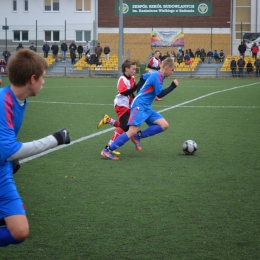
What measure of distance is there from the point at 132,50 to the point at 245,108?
35.6 meters

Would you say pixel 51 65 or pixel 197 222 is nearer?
pixel 197 222

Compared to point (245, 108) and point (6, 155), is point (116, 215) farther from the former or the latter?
point (245, 108)

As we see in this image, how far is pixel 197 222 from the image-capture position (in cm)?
592

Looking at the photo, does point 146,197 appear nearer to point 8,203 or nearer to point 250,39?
point 8,203

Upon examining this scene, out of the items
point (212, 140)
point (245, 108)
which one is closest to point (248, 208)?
point (212, 140)

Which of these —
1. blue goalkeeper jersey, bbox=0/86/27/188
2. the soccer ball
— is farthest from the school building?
blue goalkeeper jersey, bbox=0/86/27/188

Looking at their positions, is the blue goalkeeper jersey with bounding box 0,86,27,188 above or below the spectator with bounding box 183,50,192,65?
below

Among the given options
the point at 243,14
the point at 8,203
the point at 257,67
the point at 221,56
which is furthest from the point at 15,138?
the point at 243,14

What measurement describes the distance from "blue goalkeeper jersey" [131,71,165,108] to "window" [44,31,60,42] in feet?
150

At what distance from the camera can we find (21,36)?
54.5 metres

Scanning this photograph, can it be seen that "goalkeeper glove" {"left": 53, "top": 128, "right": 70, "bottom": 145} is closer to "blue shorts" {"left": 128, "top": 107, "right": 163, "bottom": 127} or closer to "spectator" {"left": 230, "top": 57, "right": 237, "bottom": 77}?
"blue shorts" {"left": 128, "top": 107, "right": 163, "bottom": 127}

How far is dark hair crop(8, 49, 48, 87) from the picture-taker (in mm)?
4090

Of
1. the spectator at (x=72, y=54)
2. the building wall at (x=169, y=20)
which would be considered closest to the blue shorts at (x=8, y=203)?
the spectator at (x=72, y=54)

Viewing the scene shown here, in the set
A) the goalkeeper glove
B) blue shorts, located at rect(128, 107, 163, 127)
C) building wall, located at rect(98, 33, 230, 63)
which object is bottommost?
blue shorts, located at rect(128, 107, 163, 127)
